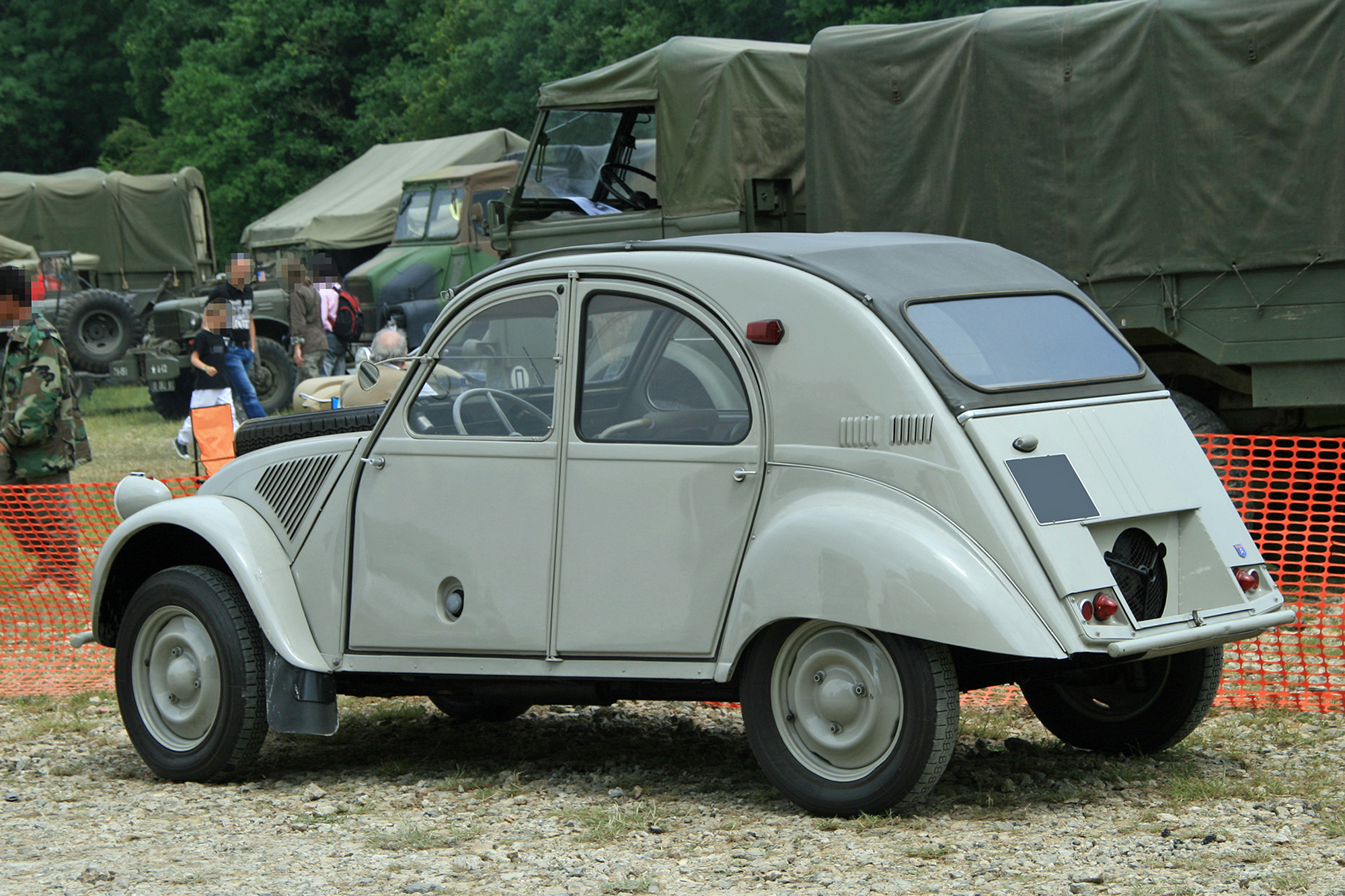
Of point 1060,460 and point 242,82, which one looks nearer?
point 1060,460

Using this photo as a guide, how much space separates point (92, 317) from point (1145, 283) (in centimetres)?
1712

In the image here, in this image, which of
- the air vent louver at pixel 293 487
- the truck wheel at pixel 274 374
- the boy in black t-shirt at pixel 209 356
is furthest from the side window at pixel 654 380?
the truck wheel at pixel 274 374

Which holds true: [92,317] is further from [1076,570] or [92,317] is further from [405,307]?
[1076,570]

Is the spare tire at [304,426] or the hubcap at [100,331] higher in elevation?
the hubcap at [100,331]

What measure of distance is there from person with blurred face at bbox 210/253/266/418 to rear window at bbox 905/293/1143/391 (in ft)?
32.0

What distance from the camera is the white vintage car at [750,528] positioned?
14.8 ft

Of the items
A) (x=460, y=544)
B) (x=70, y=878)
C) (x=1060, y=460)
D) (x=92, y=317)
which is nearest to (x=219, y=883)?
(x=70, y=878)

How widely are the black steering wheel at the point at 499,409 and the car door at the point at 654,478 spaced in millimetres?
149

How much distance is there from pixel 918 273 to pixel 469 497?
5.26ft

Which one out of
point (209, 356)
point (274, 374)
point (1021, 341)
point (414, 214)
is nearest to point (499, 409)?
point (1021, 341)

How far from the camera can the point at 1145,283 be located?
30.3 ft

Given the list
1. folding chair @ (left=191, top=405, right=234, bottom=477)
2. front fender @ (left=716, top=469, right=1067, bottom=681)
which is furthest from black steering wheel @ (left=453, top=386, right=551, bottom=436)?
folding chair @ (left=191, top=405, right=234, bottom=477)

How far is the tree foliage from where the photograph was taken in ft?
120

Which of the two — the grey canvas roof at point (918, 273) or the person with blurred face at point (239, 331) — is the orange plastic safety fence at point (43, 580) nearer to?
the person with blurred face at point (239, 331)
